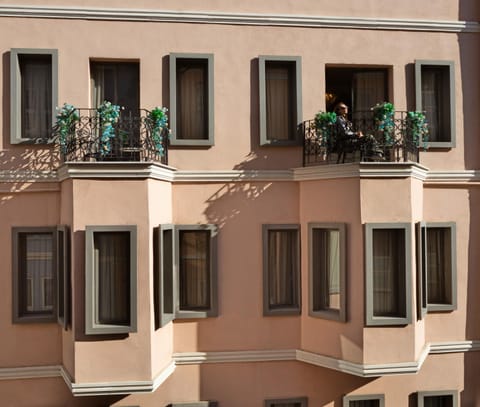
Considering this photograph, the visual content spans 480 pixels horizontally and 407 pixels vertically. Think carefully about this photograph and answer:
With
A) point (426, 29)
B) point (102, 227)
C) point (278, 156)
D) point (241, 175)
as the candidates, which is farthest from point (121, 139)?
point (426, 29)

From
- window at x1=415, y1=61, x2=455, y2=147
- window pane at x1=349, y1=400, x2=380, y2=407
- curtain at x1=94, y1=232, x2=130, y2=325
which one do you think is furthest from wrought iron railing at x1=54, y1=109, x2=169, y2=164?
window pane at x1=349, y1=400, x2=380, y2=407

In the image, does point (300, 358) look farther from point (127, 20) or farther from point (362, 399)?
point (127, 20)

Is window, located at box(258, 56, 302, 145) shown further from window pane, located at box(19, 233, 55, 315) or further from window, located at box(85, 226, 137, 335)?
window pane, located at box(19, 233, 55, 315)

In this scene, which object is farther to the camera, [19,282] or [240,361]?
[240,361]

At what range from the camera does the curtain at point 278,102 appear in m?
12.1

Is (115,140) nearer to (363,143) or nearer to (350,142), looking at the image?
(350,142)

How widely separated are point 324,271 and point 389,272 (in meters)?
1.36

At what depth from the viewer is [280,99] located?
12.2m

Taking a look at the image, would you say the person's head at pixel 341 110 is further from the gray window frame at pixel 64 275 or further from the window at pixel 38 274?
the window at pixel 38 274

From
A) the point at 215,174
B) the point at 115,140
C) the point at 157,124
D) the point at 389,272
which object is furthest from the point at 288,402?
the point at 115,140

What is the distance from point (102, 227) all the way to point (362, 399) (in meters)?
6.91

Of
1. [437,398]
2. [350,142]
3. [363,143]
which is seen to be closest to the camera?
[363,143]

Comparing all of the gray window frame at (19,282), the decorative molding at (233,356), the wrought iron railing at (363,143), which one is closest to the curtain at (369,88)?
the wrought iron railing at (363,143)

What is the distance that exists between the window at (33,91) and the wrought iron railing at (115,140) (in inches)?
21.4
